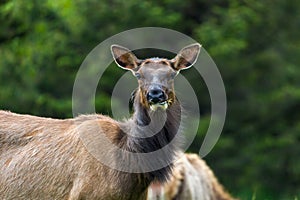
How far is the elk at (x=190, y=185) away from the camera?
1084cm

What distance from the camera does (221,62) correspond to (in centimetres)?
2061

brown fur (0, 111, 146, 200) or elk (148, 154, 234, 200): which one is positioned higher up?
brown fur (0, 111, 146, 200)

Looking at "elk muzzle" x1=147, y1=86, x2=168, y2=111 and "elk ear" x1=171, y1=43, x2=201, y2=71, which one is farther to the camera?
"elk ear" x1=171, y1=43, x2=201, y2=71

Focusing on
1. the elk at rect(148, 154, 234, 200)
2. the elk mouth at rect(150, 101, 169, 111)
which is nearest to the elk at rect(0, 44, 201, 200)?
the elk mouth at rect(150, 101, 169, 111)

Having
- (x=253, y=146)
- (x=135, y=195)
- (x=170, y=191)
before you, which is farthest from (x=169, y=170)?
(x=253, y=146)

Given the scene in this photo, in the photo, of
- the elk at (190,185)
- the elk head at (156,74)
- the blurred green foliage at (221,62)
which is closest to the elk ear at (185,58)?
the elk head at (156,74)

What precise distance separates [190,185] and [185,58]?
11.2 feet

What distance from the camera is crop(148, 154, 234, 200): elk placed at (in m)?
10.8

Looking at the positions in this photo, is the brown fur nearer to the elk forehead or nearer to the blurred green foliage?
the elk forehead

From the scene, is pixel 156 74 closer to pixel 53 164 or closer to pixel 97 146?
pixel 97 146

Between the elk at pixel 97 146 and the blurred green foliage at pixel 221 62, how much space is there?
986 cm

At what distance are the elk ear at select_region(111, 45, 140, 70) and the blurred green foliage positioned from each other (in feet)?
32.3

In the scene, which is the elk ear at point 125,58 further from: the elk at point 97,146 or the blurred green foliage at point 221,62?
the blurred green foliage at point 221,62

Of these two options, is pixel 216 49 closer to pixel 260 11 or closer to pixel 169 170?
pixel 260 11
